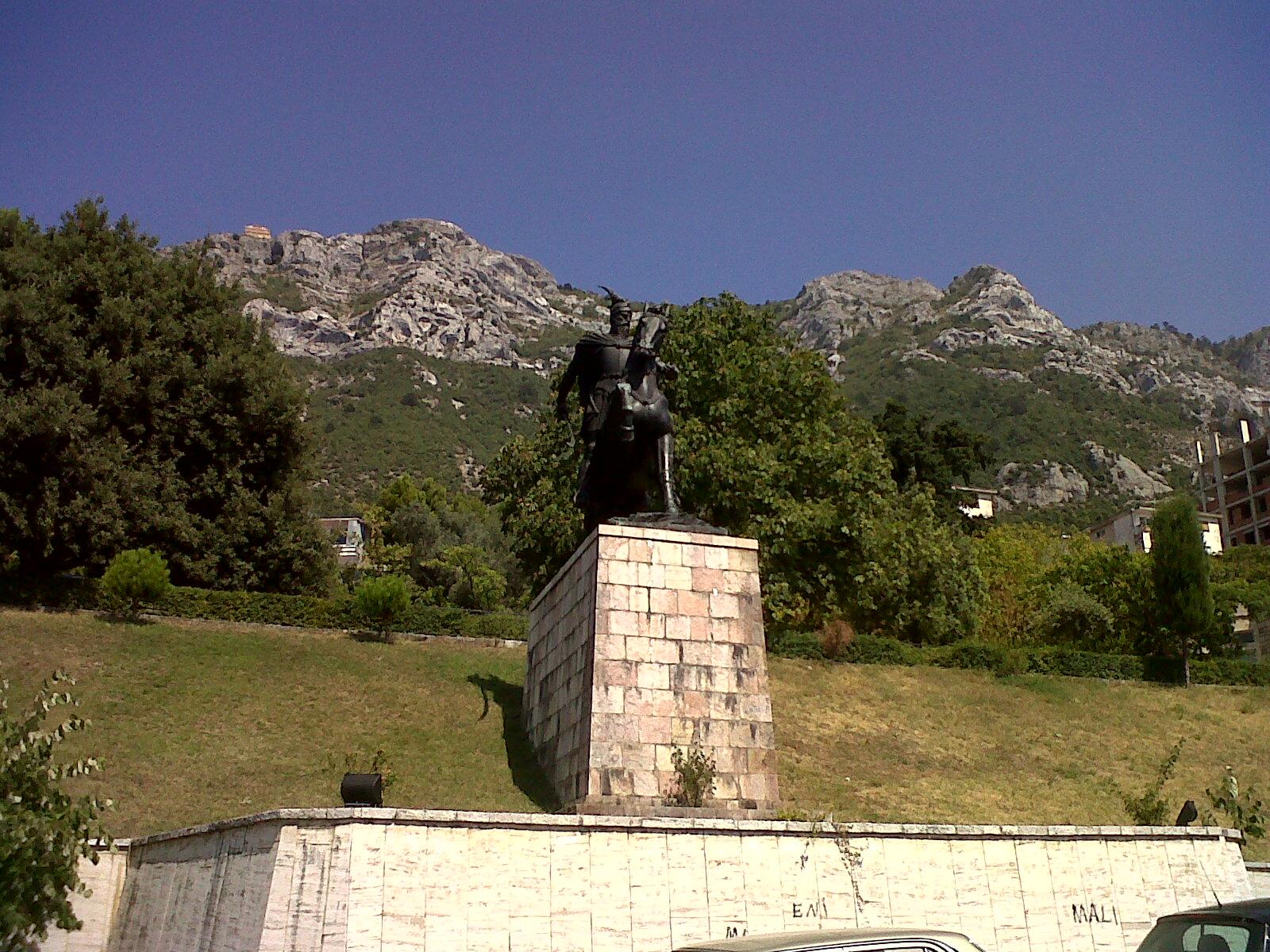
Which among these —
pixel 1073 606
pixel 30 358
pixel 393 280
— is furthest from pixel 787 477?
pixel 393 280

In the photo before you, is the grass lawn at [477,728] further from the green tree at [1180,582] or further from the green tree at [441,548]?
the green tree at [441,548]

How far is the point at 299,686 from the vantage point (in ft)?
71.1

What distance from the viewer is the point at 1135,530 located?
252ft

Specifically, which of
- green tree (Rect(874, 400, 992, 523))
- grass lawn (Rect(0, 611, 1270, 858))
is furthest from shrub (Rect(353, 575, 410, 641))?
green tree (Rect(874, 400, 992, 523))

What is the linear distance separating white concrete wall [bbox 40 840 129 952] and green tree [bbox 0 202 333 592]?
19021 millimetres

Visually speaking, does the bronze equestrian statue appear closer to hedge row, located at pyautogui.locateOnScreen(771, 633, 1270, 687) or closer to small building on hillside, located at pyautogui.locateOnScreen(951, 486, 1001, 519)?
hedge row, located at pyautogui.locateOnScreen(771, 633, 1270, 687)

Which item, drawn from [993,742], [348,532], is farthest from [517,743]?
[348,532]

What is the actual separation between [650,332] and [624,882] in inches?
310

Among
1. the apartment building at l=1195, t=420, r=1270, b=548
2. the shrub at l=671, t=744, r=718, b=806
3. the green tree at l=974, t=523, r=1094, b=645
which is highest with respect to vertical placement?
the apartment building at l=1195, t=420, r=1270, b=548

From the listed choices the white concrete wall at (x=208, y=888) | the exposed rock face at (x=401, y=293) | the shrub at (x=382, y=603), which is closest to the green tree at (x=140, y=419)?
the shrub at (x=382, y=603)

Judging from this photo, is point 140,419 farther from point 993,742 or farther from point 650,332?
point 993,742

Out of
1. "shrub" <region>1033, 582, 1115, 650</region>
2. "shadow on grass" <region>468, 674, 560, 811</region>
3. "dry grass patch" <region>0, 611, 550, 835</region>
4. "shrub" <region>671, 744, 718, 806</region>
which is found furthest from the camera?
"shrub" <region>1033, 582, 1115, 650</region>

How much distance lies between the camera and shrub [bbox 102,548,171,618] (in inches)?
986

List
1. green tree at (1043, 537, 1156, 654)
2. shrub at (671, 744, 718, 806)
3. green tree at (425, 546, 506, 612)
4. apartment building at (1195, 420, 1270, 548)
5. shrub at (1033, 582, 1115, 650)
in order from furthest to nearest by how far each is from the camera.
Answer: apartment building at (1195, 420, 1270, 548)
green tree at (425, 546, 506, 612)
shrub at (1033, 582, 1115, 650)
green tree at (1043, 537, 1156, 654)
shrub at (671, 744, 718, 806)
